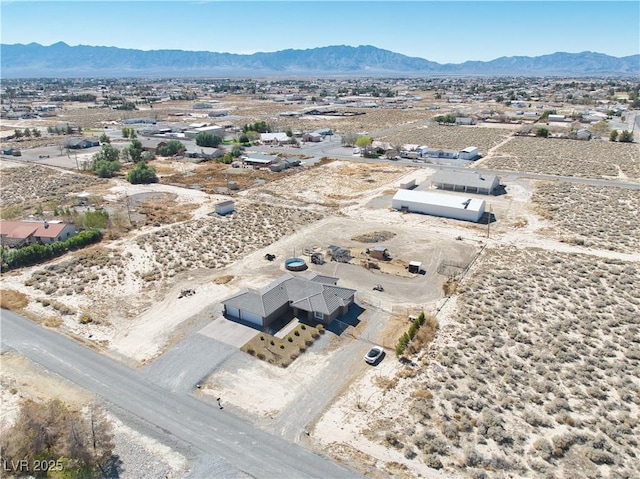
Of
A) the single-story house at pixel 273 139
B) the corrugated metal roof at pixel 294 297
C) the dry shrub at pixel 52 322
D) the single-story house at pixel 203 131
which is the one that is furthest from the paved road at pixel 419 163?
the dry shrub at pixel 52 322

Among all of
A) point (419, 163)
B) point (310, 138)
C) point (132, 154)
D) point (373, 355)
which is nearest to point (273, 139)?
point (310, 138)

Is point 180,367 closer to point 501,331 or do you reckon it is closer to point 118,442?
point 118,442

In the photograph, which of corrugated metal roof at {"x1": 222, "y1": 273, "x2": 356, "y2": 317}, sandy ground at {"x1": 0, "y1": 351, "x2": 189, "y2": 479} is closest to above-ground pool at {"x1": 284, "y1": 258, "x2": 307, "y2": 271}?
corrugated metal roof at {"x1": 222, "y1": 273, "x2": 356, "y2": 317}

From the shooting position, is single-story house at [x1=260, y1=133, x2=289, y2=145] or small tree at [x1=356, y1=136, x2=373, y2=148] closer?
small tree at [x1=356, y1=136, x2=373, y2=148]

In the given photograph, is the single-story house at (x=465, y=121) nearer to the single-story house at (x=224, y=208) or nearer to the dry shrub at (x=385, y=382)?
the single-story house at (x=224, y=208)

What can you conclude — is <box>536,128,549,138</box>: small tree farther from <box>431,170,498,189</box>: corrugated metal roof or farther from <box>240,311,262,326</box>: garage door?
<box>240,311,262,326</box>: garage door

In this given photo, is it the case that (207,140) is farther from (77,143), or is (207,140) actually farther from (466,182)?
(466,182)
